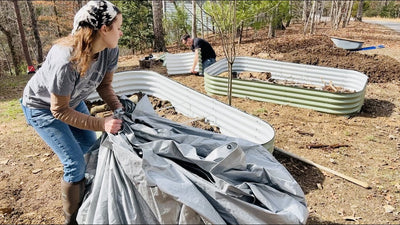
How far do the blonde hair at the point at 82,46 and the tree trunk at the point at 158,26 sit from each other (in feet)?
30.0

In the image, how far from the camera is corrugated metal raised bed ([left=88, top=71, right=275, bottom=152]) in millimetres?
3203

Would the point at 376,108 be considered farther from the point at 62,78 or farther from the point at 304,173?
the point at 62,78

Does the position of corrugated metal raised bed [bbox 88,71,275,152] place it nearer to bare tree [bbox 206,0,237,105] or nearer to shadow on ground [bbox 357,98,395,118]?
bare tree [bbox 206,0,237,105]

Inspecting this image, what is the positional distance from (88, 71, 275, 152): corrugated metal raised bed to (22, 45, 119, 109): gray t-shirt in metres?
1.65

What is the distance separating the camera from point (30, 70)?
27.2 feet

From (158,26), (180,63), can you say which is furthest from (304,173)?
(158,26)

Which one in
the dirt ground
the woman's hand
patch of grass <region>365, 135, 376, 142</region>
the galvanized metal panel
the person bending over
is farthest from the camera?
the galvanized metal panel

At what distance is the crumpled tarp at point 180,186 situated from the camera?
59.3 inches

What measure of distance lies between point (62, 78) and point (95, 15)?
0.40m

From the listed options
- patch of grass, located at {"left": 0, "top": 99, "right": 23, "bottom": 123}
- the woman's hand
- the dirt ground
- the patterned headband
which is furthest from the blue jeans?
patch of grass, located at {"left": 0, "top": 99, "right": 23, "bottom": 123}

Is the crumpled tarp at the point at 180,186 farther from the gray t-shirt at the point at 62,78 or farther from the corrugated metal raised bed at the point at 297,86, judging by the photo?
the corrugated metal raised bed at the point at 297,86

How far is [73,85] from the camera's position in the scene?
164 centimetres

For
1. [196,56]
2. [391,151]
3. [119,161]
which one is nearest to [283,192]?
[119,161]

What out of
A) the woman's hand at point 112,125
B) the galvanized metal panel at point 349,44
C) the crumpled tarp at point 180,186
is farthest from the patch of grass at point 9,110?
the galvanized metal panel at point 349,44
